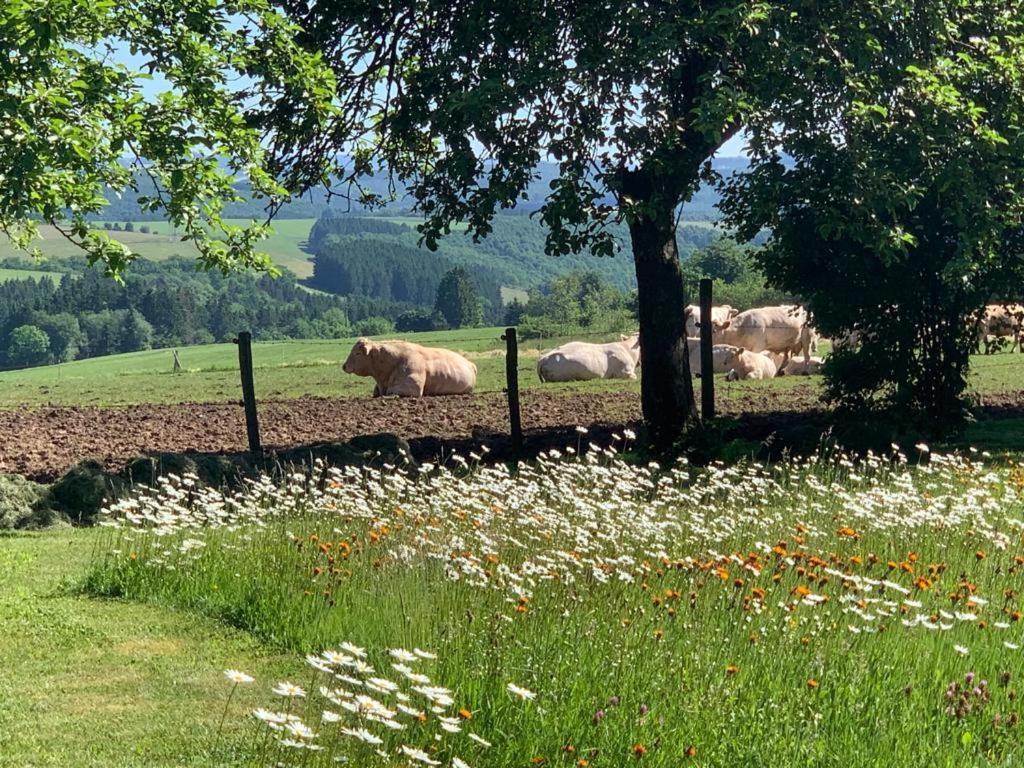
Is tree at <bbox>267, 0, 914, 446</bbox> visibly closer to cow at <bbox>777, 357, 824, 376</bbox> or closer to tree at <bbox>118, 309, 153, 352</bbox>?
cow at <bbox>777, 357, 824, 376</bbox>

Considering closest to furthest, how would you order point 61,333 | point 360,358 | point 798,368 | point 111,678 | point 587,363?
point 111,678
point 360,358
point 587,363
point 798,368
point 61,333

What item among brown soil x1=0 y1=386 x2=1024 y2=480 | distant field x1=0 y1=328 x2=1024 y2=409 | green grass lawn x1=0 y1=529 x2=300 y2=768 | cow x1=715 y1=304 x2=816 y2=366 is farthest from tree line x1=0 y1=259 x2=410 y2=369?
green grass lawn x1=0 y1=529 x2=300 y2=768

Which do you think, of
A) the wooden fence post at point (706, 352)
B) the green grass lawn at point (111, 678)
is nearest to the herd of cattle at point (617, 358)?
the wooden fence post at point (706, 352)

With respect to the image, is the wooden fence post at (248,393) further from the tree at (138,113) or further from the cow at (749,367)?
the cow at (749,367)

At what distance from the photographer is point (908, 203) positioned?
58.5ft

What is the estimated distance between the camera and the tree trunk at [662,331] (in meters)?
20.6

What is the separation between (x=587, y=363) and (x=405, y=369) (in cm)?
761

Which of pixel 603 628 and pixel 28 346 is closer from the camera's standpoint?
pixel 603 628

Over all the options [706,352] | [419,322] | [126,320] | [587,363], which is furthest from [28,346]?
[706,352]

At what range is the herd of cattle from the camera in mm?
34656

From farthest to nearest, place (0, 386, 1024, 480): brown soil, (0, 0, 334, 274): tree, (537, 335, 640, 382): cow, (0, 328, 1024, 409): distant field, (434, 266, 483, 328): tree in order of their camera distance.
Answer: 1. (434, 266, 483, 328): tree
2. (537, 335, 640, 382): cow
3. (0, 328, 1024, 409): distant field
4. (0, 386, 1024, 480): brown soil
5. (0, 0, 334, 274): tree

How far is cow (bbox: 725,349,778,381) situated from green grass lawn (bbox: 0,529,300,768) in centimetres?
2984

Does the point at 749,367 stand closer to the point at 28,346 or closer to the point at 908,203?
the point at 908,203

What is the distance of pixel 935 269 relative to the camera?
20484 mm
